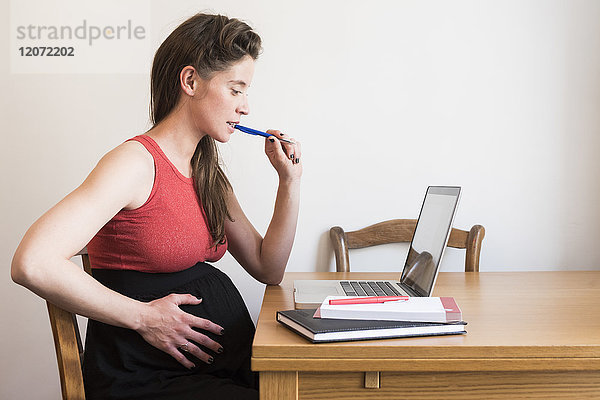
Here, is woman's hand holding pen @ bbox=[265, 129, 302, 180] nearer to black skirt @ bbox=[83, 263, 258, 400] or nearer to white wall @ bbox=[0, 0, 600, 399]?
black skirt @ bbox=[83, 263, 258, 400]

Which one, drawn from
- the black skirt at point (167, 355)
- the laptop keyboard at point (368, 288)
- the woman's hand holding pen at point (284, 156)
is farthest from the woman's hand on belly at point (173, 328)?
the woman's hand holding pen at point (284, 156)

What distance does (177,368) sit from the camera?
3.69 ft

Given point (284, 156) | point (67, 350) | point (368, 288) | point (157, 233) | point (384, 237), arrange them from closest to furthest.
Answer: point (67, 350), point (157, 233), point (368, 288), point (284, 156), point (384, 237)

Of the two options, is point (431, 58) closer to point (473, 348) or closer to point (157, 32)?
point (157, 32)

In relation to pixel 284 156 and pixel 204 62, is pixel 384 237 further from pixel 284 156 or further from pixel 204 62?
pixel 204 62

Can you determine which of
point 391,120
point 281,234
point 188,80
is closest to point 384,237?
point 391,120

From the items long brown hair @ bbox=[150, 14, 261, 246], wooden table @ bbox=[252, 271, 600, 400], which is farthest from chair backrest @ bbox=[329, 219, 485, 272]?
wooden table @ bbox=[252, 271, 600, 400]

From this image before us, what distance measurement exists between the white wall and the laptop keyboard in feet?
1.97

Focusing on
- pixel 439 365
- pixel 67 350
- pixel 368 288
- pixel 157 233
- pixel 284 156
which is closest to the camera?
pixel 439 365

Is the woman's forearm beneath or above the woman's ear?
beneath

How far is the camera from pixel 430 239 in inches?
48.7

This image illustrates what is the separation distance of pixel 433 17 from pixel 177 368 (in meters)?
1.35

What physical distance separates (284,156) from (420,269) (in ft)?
1.33

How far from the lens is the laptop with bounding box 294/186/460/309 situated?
1.14 m
